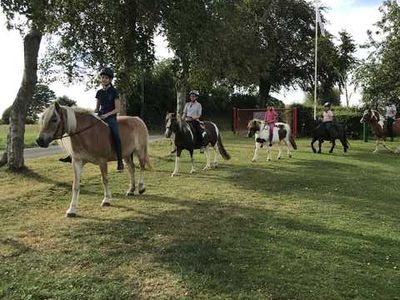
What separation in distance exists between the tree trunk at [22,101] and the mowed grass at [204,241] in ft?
6.15

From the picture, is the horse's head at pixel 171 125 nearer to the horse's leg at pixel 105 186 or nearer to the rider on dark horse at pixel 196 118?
the rider on dark horse at pixel 196 118

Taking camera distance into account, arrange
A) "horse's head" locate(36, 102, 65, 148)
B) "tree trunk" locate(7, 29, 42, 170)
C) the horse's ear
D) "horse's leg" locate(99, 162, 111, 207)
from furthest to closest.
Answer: "tree trunk" locate(7, 29, 42, 170) → "horse's leg" locate(99, 162, 111, 207) → the horse's ear → "horse's head" locate(36, 102, 65, 148)

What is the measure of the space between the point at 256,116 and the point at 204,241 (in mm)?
28578

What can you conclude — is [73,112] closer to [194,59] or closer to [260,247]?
[260,247]

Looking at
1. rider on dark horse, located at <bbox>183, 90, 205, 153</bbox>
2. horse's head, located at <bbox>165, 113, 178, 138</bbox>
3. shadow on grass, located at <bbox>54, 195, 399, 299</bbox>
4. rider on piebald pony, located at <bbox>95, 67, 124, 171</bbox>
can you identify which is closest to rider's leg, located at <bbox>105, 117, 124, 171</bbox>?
rider on piebald pony, located at <bbox>95, 67, 124, 171</bbox>

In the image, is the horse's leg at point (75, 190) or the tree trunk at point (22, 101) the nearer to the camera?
the horse's leg at point (75, 190)

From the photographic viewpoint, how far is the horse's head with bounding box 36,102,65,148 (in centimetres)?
869

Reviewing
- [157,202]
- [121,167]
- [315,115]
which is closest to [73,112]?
[121,167]

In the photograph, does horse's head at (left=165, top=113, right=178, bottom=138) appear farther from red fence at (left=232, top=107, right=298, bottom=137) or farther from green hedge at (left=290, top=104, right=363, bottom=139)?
green hedge at (left=290, top=104, right=363, bottom=139)

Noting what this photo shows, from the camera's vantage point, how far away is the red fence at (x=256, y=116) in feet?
112

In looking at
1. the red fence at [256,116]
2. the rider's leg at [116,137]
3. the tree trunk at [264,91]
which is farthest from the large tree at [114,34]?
the tree trunk at [264,91]

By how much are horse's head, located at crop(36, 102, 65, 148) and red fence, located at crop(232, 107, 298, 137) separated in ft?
81.4

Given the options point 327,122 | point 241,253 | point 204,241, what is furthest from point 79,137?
point 327,122

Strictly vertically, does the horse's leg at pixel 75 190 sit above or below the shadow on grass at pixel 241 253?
above
